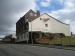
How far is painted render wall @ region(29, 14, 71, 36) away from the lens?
315 feet

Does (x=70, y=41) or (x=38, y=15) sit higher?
(x=38, y=15)

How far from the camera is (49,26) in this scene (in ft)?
323

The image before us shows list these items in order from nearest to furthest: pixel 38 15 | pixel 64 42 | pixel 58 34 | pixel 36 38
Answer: pixel 64 42 < pixel 36 38 < pixel 58 34 < pixel 38 15

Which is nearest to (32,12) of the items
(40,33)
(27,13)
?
(27,13)

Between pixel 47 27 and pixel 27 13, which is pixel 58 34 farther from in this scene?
pixel 27 13

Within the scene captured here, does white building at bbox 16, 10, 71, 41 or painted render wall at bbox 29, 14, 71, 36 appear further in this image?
painted render wall at bbox 29, 14, 71, 36

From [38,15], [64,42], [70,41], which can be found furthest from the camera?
[38,15]

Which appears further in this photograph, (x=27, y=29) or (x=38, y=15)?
(x=38, y=15)

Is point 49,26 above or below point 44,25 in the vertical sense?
below

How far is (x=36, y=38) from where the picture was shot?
8825cm

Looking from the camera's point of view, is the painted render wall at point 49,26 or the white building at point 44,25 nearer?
the white building at point 44,25

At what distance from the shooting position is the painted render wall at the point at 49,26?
3784 inches

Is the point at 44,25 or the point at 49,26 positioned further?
the point at 49,26

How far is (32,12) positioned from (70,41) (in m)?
52.7
